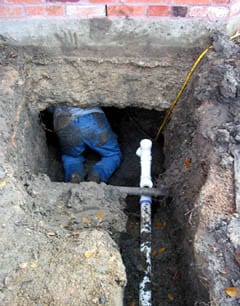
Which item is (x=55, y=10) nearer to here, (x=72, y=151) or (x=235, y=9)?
(x=235, y=9)

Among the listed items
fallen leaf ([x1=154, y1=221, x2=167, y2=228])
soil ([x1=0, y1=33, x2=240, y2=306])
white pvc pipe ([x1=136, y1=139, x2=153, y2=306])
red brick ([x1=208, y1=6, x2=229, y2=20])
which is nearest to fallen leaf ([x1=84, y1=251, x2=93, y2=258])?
soil ([x1=0, y1=33, x2=240, y2=306])

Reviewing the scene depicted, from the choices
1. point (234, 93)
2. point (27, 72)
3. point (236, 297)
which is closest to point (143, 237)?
point (236, 297)

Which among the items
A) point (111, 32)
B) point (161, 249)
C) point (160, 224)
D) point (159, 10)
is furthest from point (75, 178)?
point (159, 10)

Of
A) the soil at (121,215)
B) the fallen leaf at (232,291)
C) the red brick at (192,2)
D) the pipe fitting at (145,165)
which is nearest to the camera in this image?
the fallen leaf at (232,291)

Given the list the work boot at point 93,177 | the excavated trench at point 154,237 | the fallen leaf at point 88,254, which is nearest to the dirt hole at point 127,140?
the excavated trench at point 154,237

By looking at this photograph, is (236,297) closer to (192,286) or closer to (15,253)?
(192,286)

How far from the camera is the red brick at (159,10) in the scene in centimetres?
256

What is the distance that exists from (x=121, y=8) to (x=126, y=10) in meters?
0.04

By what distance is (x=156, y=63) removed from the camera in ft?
9.25

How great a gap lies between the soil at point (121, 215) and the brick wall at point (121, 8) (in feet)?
0.77

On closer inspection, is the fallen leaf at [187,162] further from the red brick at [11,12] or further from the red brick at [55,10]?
the red brick at [11,12]

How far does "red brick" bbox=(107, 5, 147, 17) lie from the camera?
8.43 feet

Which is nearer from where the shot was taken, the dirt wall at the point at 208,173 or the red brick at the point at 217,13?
the dirt wall at the point at 208,173

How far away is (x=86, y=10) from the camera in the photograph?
102 inches
